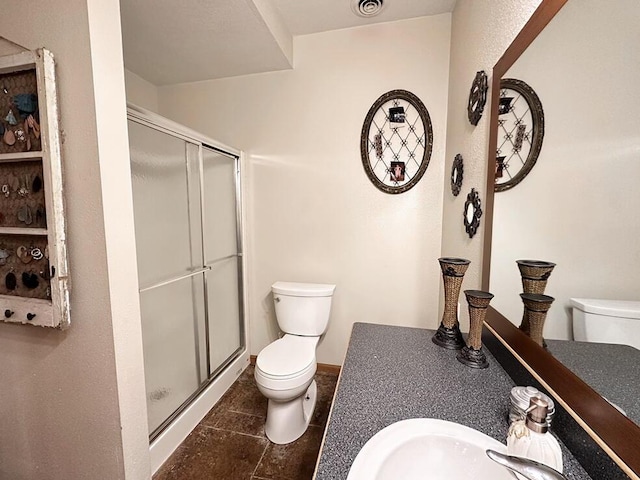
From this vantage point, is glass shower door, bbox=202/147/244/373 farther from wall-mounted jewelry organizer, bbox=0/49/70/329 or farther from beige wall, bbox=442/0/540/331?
beige wall, bbox=442/0/540/331

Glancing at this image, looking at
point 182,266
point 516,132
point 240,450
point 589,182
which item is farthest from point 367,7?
point 240,450

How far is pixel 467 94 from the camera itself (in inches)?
57.6

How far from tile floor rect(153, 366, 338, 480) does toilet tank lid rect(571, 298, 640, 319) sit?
55.4 inches

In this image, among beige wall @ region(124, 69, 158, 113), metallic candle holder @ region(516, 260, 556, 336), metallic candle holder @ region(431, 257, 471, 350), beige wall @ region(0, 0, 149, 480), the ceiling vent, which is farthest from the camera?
beige wall @ region(124, 69, 158, 113)

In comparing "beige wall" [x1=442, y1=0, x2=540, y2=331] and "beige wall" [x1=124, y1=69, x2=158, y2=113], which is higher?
"beige wall" [x1=124, y1=69, x2=158, y2=113]

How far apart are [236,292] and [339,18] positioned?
2.13m

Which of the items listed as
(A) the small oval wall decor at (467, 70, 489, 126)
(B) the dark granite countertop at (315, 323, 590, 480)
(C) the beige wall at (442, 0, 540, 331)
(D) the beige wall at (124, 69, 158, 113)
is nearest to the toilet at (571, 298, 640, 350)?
(B) the dark granite countertop at (315, 323, 590, 480)

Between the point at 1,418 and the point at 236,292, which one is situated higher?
the point at 236,292

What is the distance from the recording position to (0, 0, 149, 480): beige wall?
97 centimetres

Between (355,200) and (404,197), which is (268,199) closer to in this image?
(355,200)

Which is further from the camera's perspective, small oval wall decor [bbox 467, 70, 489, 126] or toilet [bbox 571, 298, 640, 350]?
small oval wall decor [bbox 467, 70, 489, 126]

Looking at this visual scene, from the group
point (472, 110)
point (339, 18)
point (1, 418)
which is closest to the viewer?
point (1, 418)

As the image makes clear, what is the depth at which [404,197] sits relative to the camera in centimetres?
201

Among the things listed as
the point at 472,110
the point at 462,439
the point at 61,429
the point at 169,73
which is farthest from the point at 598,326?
the point at 169,73
